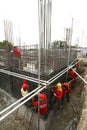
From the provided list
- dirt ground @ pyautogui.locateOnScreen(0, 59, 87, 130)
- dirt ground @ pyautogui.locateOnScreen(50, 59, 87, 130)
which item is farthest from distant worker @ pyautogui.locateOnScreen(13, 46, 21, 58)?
dirt ground @ pyautogui.locateOnScreen(50, 59, 87, 130)

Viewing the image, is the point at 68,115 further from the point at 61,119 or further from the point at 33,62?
the point at 33,62

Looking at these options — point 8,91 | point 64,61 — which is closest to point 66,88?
point 64,61

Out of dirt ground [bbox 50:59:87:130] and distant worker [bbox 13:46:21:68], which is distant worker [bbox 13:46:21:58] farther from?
dirt ground [bbox 50:59:87:130]

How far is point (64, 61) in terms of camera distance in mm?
4844

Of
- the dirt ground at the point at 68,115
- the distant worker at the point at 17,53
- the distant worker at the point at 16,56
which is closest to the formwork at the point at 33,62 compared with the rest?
the distant worker at the point at 16,56

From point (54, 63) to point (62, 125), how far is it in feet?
6.43

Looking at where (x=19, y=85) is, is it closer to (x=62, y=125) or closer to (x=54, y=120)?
(x=54, y=120)

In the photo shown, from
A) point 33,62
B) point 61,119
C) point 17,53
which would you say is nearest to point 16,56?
point 17,53

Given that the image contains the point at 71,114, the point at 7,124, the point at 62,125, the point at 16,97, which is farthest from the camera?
the point at 16,97

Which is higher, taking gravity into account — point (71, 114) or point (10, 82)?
point (10, 82)

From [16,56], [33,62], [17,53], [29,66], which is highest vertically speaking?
[17,53]

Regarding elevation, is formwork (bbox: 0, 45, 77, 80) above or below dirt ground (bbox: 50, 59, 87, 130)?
Result: above

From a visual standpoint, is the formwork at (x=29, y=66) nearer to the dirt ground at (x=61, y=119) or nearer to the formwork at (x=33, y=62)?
the formwork at (x=33, y=62)

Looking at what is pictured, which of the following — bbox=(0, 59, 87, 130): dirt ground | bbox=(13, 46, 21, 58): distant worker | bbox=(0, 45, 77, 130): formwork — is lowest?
bbox=(0, 59, 87, 130): dirt ground
